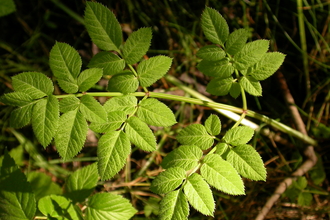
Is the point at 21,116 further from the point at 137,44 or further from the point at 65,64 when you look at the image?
the point at 137,44

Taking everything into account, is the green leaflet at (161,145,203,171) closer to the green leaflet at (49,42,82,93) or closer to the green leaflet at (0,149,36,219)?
the green leaflet at (49,42,82,93)

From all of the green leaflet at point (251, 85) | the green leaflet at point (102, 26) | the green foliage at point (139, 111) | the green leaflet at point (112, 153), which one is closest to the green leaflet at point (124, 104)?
the green foliage at point (139, 111)

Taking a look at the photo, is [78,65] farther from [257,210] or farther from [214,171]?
[257,210]

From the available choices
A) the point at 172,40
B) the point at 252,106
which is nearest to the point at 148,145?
the point at 252,106

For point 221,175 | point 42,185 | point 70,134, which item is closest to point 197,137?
point 221,175

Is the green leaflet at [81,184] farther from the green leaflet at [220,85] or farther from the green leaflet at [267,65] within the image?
the green leaflet at [267,65]

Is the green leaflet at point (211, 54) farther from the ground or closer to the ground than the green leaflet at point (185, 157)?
farther from the ground


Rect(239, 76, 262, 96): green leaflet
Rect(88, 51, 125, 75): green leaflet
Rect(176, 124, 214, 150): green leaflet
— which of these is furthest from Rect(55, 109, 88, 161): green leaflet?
Rect(239, 76, 262, 96): green leaflet
